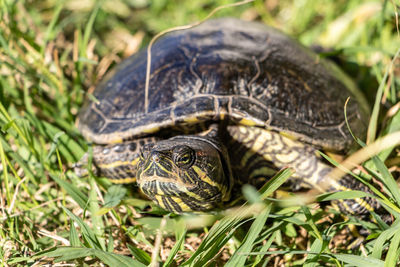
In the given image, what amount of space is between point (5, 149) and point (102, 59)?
77.1 inches

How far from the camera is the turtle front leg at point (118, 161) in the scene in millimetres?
2891

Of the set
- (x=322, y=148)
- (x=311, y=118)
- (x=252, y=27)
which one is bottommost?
(x=322, y=148)

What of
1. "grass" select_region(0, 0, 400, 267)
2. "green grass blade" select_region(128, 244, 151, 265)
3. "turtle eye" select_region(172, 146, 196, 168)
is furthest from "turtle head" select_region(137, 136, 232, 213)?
"green grass blade" select_region(128, 244, 151, 265)

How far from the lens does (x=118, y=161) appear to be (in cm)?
290

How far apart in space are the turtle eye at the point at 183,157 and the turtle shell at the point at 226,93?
1.54 ft

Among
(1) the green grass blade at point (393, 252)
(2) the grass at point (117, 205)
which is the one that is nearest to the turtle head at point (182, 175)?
(2) the grass at point (117, 205)

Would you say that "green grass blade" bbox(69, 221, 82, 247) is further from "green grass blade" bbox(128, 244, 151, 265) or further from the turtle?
the turtle

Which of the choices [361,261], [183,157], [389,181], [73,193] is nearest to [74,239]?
[73,193]

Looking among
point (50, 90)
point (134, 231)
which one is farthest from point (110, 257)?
point (50, 90)

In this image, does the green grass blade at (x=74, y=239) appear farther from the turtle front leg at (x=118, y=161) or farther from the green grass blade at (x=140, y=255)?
the turtle front leg at (x=118, y=161)

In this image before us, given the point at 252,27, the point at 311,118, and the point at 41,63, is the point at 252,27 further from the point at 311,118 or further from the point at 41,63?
the point at 41,63

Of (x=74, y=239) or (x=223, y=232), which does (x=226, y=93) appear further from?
(x=74, y=239)

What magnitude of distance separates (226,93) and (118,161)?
2.94 ft

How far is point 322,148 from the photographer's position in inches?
115
